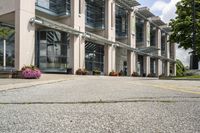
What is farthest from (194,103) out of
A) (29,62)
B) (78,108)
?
(29,62)

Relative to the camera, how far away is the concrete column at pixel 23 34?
92.5 feet

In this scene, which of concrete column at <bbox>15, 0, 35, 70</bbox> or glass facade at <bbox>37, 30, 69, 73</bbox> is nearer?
concrete column at <bbox>15, 0, 35, 70</bbox>

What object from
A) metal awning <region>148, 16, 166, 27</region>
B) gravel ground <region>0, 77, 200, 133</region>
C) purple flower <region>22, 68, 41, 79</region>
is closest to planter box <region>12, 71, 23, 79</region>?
purple flower <region>22, 68, 41, 79</region>

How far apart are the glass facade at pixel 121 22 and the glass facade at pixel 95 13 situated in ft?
20.8

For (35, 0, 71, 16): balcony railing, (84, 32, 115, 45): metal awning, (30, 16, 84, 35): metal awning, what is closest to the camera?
(30, 16, 84, 35): metal awning

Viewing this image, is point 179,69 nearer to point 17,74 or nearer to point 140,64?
point 140,64

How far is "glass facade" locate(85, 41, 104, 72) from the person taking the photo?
4397cm

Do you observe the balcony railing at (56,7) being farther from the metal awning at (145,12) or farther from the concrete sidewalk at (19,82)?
the metal awning at (145,12)

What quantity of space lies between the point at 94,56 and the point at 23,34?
60.8ft

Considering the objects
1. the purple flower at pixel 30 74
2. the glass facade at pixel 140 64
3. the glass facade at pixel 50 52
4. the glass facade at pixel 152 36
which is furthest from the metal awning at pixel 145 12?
the purple flower at pixel 30 74

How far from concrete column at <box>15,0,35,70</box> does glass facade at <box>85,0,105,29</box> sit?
14953 mm

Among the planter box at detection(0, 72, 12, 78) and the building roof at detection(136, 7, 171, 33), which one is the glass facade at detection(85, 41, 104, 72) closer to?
the building roof at detection(136, 7, 171, 33)

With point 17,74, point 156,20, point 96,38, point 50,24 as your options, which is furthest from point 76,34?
point 156,20

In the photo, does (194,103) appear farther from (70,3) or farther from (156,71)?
(156,71)
